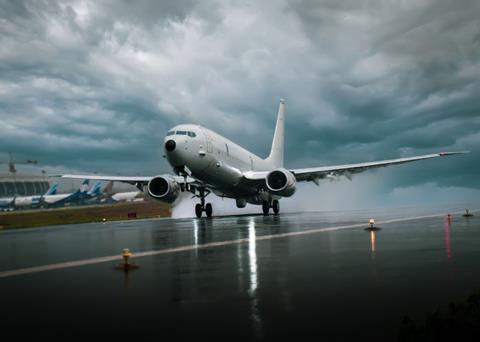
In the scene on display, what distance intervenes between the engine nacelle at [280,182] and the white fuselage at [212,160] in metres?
3.29

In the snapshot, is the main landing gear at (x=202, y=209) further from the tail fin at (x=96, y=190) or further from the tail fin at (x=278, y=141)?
the tail fin at (x=96, y=190)

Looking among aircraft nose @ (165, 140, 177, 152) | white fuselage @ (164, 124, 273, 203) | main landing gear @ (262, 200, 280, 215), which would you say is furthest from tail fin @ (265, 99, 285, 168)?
aircraft nose @ (165, 140, 177, 152)

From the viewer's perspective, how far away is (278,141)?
183 ft

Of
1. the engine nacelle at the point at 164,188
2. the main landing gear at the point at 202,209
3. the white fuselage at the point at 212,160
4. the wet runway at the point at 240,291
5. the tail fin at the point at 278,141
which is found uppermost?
the tail fin at the point at 278,141

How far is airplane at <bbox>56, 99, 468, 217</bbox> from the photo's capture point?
1233 inches

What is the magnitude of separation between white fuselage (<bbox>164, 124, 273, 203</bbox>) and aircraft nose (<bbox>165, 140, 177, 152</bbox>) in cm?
9

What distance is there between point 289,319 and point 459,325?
169 cm

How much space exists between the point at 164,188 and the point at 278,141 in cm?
2454

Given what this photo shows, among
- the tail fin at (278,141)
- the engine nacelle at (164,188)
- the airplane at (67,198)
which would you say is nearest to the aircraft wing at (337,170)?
the engine nacelle at (164,188)

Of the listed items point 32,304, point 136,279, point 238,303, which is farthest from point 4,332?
point 136,279

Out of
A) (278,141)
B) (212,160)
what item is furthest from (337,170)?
(278,141)

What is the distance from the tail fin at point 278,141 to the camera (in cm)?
5369

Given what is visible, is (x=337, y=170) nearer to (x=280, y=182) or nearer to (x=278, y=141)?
(x=280, y=182)

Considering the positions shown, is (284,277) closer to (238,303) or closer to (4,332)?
(238,303)
